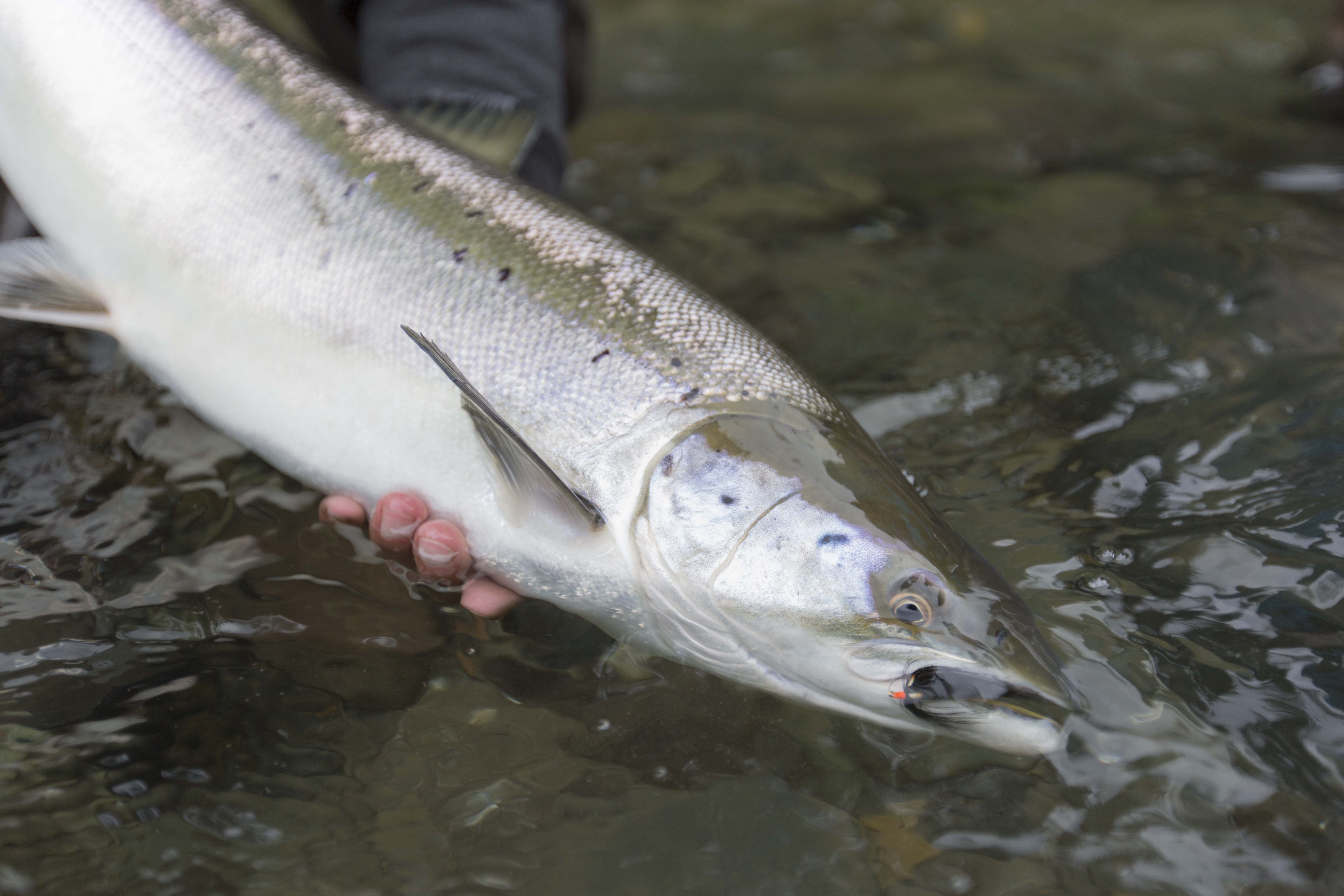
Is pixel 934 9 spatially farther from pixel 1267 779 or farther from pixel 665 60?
pixel 1267 779

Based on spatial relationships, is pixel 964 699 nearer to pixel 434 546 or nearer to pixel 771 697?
pixel 771 697

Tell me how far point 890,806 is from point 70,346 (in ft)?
8.96

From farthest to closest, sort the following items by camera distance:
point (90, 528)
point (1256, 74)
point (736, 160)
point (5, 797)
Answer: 1. point (1256, 74)
2. point (736, 160)
3. point (90, 528)
4. point (5, 797)

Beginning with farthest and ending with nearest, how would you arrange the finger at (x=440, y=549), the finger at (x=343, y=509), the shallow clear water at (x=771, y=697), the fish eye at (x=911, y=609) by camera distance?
the finger at (x=343, y=509) < the finger at (x=440, y=549) < the fish eye at (x=911, y=609) < the shallow clear water at (x=771, y=697)

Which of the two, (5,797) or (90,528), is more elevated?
(90,528)

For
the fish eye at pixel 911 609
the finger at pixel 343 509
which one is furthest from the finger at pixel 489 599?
the fish eye at pixel 911 609

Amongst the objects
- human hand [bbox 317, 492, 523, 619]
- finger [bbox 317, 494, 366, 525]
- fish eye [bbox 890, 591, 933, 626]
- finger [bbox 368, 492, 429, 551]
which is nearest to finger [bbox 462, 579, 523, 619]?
human hand [bbox 317, 492, 523, 619]

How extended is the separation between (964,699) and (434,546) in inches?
44.7

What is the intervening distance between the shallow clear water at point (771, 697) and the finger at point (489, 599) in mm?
39

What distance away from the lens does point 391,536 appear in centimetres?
224

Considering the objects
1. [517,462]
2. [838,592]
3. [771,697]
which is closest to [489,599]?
[517,462]

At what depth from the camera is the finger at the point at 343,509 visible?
2363mm

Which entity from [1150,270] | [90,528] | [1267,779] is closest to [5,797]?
[90,528]

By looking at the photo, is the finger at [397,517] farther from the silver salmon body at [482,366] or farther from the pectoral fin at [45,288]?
the pectoral fin at [45,288]
